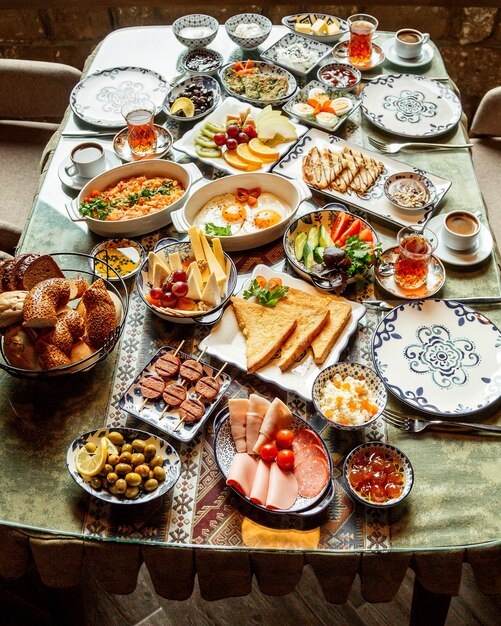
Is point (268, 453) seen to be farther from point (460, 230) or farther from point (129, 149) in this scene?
point (129, 149)

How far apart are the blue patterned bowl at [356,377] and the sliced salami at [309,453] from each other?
77 mm

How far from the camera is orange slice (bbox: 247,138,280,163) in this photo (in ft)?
7.93

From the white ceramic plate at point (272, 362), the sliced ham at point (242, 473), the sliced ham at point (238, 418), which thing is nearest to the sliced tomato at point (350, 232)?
the white ceramic plate at point (272, 362)

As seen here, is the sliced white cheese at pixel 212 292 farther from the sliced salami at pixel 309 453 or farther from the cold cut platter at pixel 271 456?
the sliced salami at pixel 309 453

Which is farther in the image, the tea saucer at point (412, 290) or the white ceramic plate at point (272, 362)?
the tea saucer at point (412, 290)

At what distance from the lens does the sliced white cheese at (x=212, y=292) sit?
188cm

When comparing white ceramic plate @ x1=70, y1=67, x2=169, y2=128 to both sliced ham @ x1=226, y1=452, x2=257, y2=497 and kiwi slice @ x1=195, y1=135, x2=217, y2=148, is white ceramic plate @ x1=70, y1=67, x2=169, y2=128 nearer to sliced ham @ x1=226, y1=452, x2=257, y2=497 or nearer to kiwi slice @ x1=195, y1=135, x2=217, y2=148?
kiwi slice @ x1=195, y1=135, x2=217, y2=148

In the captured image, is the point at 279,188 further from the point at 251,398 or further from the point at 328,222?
the point at 251,398

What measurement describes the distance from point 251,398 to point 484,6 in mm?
3026

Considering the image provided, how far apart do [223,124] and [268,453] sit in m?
1.49

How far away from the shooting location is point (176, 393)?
171 centimetres

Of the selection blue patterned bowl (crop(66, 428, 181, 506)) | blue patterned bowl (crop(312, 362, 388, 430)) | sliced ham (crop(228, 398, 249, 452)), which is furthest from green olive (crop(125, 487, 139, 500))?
blue patterned bowl (crop(312, 362, 388, 430))

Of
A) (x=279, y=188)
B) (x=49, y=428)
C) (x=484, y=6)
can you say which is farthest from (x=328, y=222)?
(x=484, y=6)

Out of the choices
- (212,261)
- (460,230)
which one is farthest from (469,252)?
(212,261)
